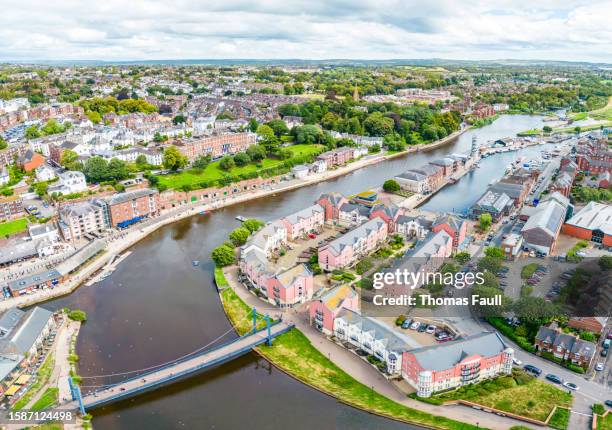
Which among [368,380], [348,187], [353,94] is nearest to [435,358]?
[368,380]

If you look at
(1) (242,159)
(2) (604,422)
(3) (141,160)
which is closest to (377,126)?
(1) (242,159)

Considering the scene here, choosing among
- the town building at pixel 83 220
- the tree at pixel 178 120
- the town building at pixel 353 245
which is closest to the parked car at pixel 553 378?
the town building at pixel 353 245

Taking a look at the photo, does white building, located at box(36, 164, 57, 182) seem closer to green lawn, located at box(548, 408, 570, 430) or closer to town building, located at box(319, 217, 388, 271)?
town building, located at box(319, 217, 388, 271)

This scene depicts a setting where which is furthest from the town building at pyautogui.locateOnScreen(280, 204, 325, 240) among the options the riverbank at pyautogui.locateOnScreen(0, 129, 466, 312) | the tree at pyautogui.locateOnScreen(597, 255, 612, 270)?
the tree at pyautogui.locateOnScreen(597, 255, 612, 270)

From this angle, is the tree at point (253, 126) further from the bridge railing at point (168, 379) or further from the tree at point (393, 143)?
the bridge railing at point (168, 379)

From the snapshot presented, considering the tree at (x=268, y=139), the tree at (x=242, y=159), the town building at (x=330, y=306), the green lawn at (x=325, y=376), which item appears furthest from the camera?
the tree at (x=268, y=139)

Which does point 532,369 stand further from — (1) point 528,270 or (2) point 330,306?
(2) point 330,306
